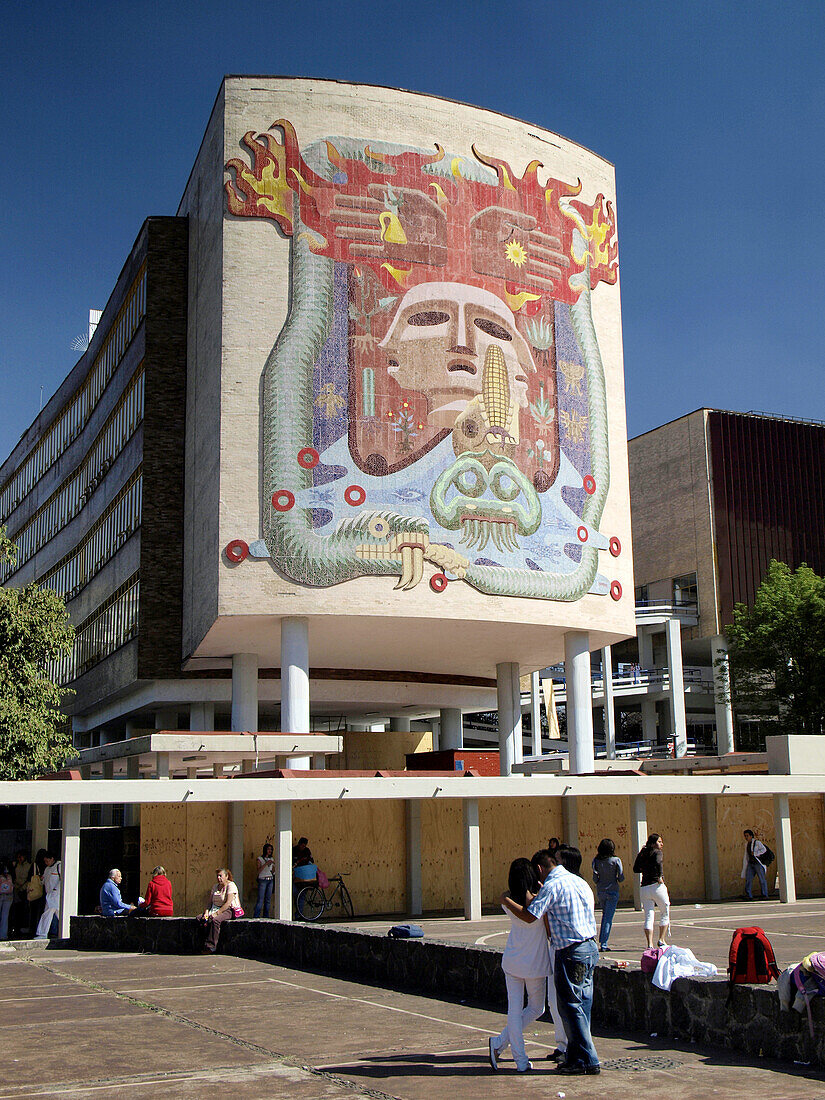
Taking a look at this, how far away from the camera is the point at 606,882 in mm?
18391

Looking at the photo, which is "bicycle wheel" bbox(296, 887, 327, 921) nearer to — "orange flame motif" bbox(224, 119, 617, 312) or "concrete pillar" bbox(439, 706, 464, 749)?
"orange flame motif" bbox(224, 119, 617, 312)

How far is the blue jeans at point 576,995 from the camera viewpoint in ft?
32.4

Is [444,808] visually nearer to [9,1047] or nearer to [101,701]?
[9,1047]

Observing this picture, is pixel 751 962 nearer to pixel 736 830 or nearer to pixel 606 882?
pixel 606 882

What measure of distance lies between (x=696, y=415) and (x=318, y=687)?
33.5 metres

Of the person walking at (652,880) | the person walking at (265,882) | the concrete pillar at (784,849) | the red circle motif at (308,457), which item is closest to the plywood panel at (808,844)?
the concrete pillar at (784,849)

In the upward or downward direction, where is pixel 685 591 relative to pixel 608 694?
upward

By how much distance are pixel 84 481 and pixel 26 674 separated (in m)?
24.3

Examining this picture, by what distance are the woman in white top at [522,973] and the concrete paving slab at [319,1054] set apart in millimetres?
224

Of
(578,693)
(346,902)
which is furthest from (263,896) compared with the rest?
(578,693)

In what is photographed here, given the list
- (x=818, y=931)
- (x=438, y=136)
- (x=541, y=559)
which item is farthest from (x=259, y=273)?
(x=818, y=931)

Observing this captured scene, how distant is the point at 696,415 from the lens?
7194 centimetres

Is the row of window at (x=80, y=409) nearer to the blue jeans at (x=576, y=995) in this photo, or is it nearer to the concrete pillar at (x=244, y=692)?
the concrete pillar at (x=244, y=692)

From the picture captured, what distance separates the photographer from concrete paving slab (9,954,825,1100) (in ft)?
31.0
